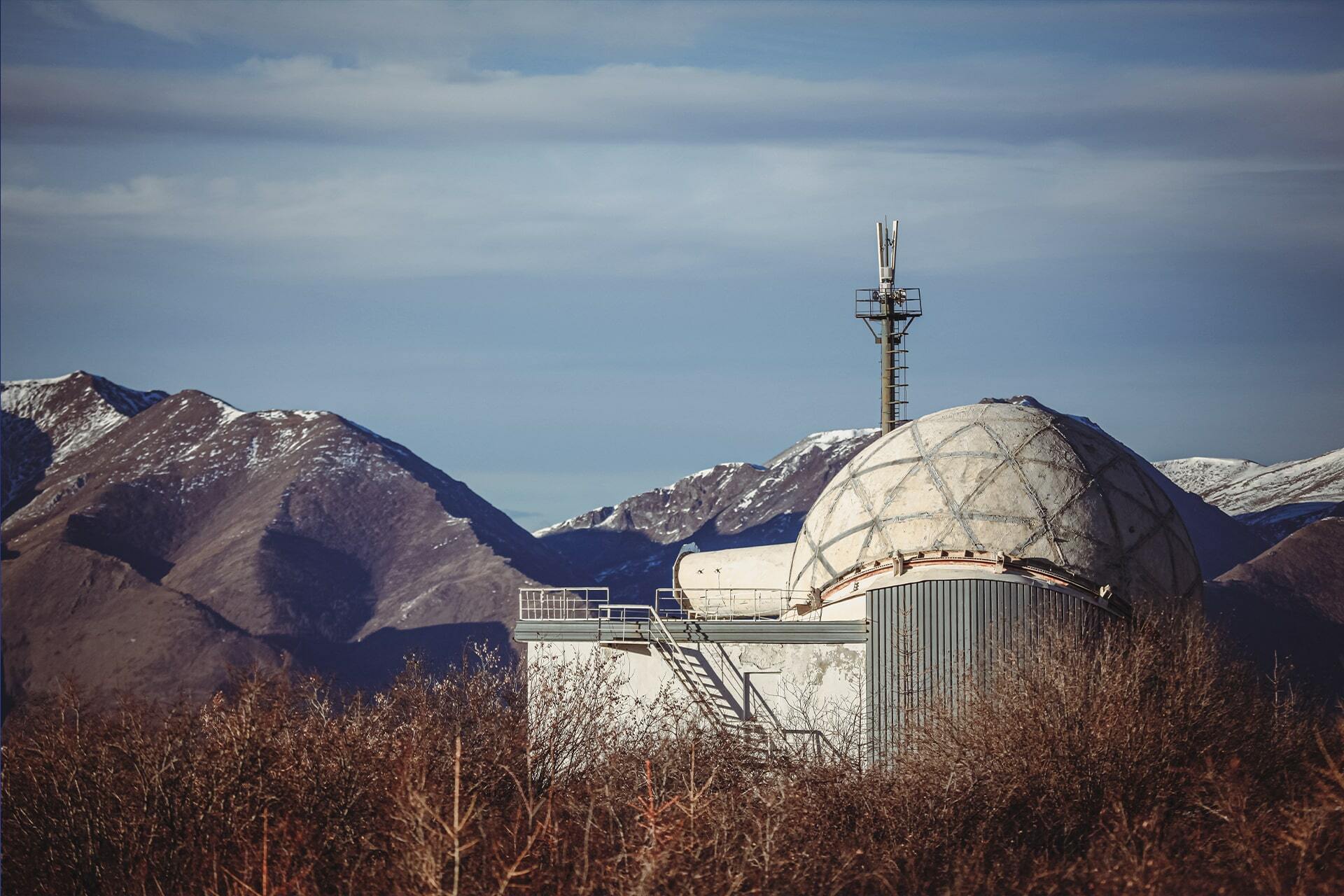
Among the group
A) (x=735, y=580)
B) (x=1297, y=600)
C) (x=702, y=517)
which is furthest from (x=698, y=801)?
(x=702, y=517)

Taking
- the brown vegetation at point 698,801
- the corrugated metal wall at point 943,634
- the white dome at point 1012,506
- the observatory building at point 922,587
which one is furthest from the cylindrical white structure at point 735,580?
the brown vegetation at point 698,801

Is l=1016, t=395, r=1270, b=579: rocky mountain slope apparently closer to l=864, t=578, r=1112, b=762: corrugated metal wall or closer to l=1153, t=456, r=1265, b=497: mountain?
l=1153, t=456, r=1265, b=497: mountain

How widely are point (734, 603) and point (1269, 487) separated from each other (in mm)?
110450

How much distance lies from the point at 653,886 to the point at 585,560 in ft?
554

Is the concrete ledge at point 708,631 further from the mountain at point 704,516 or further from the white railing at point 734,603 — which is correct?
the mountain at point 704,516

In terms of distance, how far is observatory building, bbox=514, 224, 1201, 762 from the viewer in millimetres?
27891

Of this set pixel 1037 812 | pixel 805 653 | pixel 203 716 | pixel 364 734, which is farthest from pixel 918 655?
pixel 203 716

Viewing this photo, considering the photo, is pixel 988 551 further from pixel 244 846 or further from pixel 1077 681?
pixel 244 846

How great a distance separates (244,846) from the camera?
749 inches

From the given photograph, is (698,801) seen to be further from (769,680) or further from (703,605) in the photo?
(703,605)

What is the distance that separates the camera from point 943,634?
91.5 feet

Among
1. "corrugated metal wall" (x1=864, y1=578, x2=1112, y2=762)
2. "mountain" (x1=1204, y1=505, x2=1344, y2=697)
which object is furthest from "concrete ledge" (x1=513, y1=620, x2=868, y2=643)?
"mountain" (x1=1204, y1=505, x2=1344, y2=697)

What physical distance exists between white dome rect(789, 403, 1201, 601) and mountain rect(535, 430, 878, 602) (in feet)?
425

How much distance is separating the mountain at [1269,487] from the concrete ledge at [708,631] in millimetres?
99275
